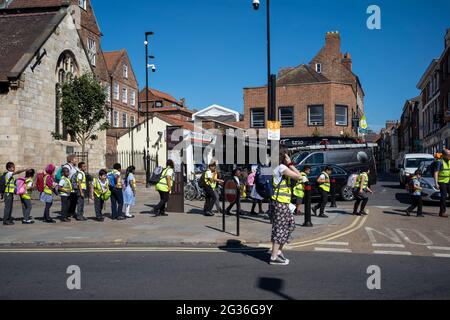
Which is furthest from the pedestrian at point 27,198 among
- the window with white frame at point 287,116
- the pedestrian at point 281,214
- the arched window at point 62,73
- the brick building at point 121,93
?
the brick building at point 121,93

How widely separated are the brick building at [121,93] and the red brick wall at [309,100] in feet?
48.5

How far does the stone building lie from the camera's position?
19.5 m

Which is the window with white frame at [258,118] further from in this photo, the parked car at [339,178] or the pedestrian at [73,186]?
the pedestrian at [73,186]

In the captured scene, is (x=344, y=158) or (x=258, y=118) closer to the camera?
(x=344, y=158)

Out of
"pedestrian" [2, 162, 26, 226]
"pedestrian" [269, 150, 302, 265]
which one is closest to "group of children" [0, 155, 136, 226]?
"pedestrian" [2, 162, 26, 226]

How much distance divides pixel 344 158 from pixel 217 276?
1455 cm

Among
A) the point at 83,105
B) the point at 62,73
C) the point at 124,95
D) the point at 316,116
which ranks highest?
the point at 124,95

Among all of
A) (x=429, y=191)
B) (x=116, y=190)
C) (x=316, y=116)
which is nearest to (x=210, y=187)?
(x=116, y=190)

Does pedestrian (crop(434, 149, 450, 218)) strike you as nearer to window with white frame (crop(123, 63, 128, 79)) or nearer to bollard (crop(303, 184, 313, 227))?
bollard (crop(303, 184, 313, 227))

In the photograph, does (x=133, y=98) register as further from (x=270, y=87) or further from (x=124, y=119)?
(x=270, y=87)

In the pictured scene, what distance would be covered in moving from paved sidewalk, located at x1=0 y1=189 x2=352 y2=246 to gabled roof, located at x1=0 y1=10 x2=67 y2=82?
373 inches

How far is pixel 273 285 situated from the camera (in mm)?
5578

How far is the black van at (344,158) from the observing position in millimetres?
18969
